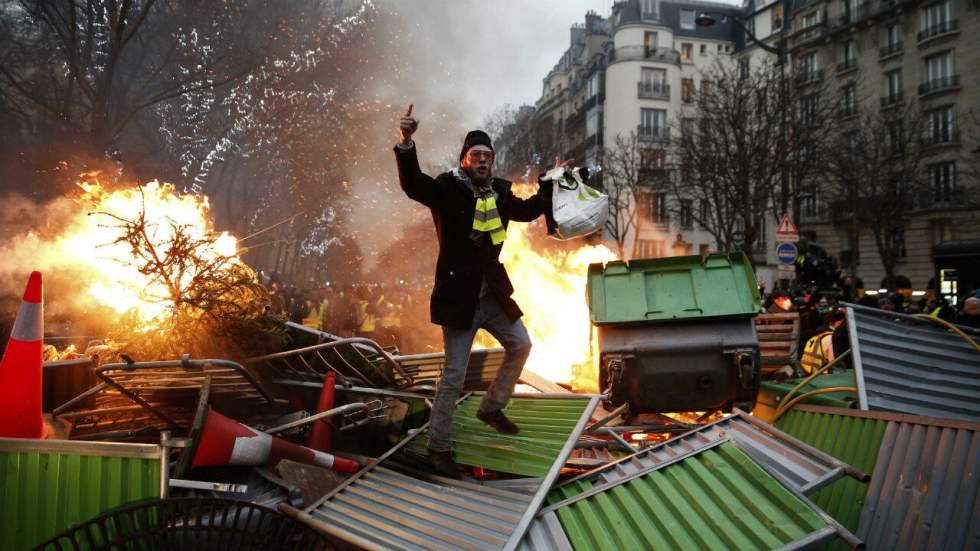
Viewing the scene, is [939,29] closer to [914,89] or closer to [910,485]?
[914,89]

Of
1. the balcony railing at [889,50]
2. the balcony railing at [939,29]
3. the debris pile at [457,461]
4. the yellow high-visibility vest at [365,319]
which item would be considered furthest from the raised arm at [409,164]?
the balcony railing at [889,50]

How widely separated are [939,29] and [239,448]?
1521 inches

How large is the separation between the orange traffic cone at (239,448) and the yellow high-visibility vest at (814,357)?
5029mm

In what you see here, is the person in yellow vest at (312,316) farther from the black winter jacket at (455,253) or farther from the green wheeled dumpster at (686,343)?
the black winter jacket at (455,253)

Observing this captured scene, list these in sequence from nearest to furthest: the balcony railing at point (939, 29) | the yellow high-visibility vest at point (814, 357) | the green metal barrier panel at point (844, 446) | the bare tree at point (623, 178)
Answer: the green metal barrier panel at point (844, 446)
the yellow high-visibility vest at point (814, 357)
the bare tree at point (623, 178)
the balcony railing at point (939, 29)

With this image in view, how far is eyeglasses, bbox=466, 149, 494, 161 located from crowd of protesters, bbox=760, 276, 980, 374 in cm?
427

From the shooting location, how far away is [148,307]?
385 cm

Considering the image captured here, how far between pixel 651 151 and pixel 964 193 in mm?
13012

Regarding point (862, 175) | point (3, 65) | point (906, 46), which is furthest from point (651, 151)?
point (3, 65)

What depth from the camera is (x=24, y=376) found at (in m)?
3.11

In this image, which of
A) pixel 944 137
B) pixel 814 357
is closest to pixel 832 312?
pixel 814 357

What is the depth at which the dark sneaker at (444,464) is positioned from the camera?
11.0 feet

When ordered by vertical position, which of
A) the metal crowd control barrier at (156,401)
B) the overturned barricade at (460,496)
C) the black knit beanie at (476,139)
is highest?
the black knit beanie at (476,139)

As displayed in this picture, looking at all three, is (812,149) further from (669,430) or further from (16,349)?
(16,349)
